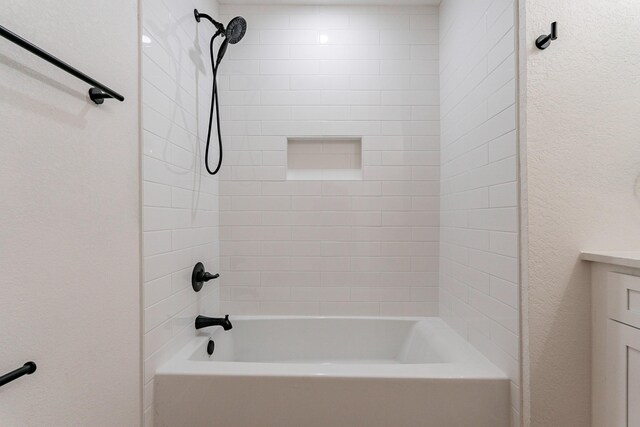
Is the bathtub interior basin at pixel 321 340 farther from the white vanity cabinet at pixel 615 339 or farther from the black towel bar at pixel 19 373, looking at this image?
the black towel bar at pixel 19 373

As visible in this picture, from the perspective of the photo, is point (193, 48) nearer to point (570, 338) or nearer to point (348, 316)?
point (348, 316)

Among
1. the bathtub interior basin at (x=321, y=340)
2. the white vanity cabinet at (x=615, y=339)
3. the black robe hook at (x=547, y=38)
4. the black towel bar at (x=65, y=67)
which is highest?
the black robe hook at (x=547, y=38)

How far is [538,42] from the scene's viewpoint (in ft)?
3.82

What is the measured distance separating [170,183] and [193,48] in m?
0.80

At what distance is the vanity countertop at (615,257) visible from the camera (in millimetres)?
972

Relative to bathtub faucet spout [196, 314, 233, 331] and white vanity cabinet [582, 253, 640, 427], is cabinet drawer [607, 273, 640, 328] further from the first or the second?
bathtub faucet spout [196, 314, 233, 331]

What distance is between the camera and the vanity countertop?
0.97 meters

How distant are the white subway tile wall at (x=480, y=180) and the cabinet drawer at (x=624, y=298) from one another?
0.87 ft

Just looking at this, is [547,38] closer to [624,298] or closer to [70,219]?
[624,298]

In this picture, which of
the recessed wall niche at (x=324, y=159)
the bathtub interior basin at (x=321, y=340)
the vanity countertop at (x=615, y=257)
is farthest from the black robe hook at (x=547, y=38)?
the bathtub interior basin at (x=321, y=340)

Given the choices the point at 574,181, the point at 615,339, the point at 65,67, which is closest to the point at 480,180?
the point at 574,181

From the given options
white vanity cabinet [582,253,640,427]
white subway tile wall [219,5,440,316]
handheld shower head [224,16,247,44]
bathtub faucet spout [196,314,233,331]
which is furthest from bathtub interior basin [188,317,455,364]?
handheld shower head [224,16,247,44]

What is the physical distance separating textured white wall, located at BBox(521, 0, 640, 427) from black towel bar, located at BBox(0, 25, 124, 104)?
1.41m

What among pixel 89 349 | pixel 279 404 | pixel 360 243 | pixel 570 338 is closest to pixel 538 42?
pixel 570 338
